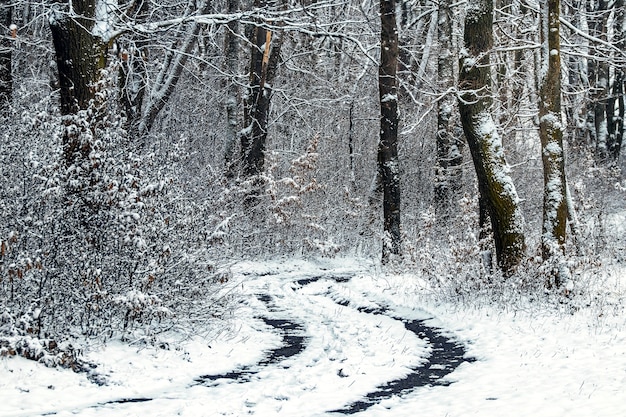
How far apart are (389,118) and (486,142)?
5.08m

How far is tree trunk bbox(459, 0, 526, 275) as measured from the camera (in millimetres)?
11844

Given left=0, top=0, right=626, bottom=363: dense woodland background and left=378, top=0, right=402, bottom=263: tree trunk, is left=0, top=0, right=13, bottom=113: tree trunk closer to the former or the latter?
left=0, top=0, right=626, bottom=363: dense woodland background

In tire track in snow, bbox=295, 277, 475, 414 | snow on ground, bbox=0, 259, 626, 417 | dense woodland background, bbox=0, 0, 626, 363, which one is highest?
dense woodland background, bbox=0, 0, 626, 363

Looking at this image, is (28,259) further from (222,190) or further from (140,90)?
(140,90)

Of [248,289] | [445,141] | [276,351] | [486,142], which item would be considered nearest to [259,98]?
[445,141]

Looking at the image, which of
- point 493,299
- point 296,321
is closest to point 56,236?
point 296,321

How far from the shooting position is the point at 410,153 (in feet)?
79.6

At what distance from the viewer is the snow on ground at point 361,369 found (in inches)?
257

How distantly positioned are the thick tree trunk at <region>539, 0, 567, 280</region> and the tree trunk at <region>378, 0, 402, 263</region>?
18.7ft

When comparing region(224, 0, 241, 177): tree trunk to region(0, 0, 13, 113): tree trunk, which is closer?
region(0, 0, 13, 113): tree trunk

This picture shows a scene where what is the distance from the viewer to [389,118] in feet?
55.5

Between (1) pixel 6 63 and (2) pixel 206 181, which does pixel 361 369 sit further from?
(1) pixel 6 63

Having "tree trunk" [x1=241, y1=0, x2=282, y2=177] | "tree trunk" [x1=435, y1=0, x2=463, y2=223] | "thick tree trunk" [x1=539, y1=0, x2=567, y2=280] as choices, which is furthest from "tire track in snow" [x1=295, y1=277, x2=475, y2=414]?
"tree trunk" [x1=241, y1=0, x2=282, y2=177]

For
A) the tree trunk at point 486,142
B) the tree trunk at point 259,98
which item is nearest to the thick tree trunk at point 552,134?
the tree trunk at point 486,142
